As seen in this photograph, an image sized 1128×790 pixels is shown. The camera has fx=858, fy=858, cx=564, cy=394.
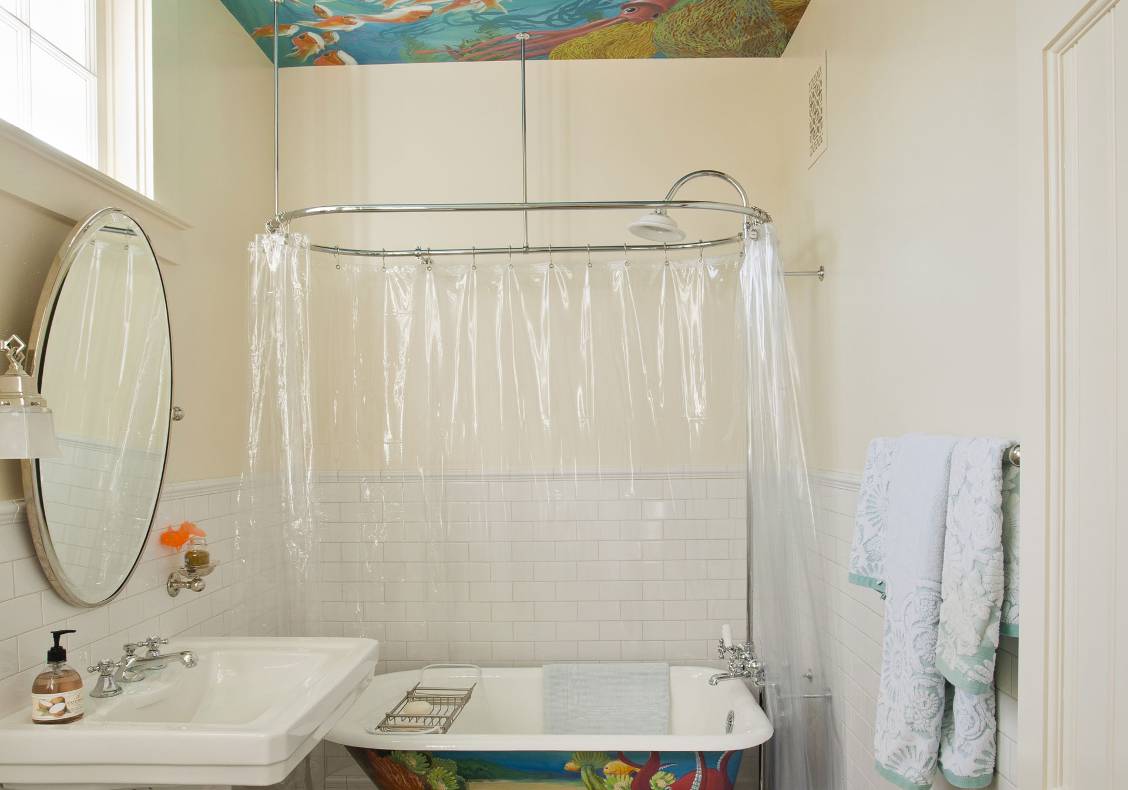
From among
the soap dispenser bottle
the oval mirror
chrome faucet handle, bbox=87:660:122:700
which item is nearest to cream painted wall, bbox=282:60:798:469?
the oval mirror

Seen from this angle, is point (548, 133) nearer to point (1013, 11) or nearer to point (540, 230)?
point (540, 230)

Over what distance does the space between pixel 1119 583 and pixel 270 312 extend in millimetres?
2583

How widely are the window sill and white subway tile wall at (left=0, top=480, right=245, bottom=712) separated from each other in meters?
0.74

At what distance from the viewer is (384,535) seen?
315cm

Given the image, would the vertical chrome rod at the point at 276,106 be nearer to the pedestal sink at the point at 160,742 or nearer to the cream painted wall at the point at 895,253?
the pedestal sink at the point at 160,742

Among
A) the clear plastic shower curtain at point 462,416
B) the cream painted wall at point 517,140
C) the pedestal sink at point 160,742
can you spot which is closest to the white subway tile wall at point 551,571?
the clear plastic shower curtain at point 462,416

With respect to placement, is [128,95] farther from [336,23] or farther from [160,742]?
[160,742]

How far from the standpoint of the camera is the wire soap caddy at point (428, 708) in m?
2.94

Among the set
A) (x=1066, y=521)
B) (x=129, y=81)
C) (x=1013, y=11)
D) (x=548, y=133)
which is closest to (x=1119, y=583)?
(x=1066, y=521)

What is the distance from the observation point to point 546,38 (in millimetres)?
3475

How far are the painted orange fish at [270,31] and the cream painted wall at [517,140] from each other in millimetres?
273

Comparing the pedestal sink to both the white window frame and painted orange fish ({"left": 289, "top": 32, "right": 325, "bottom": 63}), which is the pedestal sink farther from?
painted orange fish ({"left": 289, "top": 32, "right": 325, "bottom": 63})

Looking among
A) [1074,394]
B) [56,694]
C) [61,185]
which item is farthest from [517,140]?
[1074,394]

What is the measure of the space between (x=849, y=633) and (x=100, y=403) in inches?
91.3
